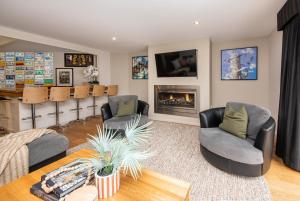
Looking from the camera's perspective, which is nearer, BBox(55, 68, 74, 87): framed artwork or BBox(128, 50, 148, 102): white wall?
BBox(55, 68, 74, 87): framed artwork

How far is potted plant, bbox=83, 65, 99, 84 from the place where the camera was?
587cm

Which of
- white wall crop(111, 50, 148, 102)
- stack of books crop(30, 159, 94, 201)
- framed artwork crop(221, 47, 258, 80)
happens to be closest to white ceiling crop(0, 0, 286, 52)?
framed artwork crop(221, 47, 258, 80)

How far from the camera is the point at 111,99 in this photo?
3.94 m

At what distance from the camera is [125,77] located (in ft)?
21.5

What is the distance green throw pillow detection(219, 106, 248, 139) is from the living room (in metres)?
0.02

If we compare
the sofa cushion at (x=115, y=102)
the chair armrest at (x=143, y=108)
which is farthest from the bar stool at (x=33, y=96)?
the chair armrest at (x=143, y=108)

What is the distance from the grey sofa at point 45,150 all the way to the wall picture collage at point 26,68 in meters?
4.79

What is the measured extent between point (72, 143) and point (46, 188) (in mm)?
2332

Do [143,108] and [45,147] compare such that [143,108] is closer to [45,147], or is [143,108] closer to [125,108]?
[125,108]

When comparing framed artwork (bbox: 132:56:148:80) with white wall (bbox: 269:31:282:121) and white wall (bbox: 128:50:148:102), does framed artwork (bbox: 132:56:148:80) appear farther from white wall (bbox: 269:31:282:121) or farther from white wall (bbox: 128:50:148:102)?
white wall (bbox: 269:31:282:121)

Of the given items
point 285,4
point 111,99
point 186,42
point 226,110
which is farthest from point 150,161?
point 186,42

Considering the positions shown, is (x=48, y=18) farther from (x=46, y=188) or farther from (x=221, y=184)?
(x=221, y=184)

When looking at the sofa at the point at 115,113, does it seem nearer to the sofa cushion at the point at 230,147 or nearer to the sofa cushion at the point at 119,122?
the sofa cushion at the point at 119,122

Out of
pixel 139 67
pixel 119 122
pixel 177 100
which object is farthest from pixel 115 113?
pixel 139 67
